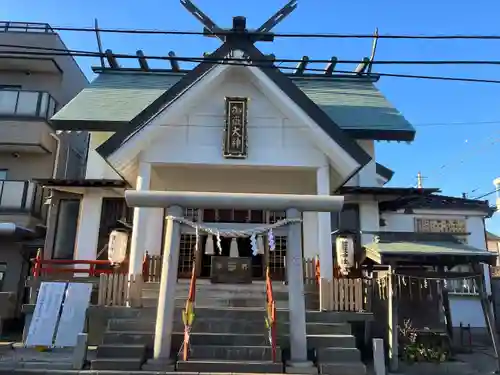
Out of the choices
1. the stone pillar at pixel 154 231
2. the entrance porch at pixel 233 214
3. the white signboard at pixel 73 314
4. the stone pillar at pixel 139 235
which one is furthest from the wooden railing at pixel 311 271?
the white signboard at pixel 73 314

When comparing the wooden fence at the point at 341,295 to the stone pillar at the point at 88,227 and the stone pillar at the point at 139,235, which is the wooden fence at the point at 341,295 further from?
the stone pillar at the point at 88,227

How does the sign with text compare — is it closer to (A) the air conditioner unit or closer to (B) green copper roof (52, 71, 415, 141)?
(A) the air conditioner unit

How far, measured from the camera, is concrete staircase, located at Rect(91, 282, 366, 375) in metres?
8.55

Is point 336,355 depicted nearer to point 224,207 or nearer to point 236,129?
point 224,207

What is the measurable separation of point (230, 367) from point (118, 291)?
363cm

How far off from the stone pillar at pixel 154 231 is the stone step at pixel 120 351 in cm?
537

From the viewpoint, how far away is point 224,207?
9539 mm

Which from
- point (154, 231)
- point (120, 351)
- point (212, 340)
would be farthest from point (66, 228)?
point (212, 340)

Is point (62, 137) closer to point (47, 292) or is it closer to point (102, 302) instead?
point (47, 292)

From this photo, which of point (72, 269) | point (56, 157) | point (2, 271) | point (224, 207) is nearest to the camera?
point (224, 207)

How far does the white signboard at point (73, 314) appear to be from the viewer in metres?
10.7

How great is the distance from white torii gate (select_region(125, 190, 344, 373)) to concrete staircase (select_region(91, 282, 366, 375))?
52cm

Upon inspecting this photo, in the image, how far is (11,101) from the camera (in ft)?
63.4

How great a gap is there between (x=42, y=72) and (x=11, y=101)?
2475mm
